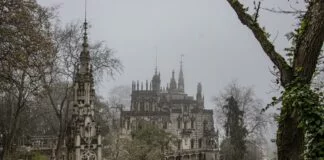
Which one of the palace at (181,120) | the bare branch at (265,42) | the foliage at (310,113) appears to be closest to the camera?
the foliage at (310,113)

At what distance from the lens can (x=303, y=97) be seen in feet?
19.6

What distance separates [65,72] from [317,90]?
19387 millimetres

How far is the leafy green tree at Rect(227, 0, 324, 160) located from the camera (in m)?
5.94

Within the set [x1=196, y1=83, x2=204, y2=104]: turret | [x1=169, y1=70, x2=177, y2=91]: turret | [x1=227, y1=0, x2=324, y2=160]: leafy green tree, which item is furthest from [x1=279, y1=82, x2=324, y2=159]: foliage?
[x1=169, y1=70, x2=177, y2=91]: turret

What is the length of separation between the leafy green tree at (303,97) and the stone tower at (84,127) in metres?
11.0

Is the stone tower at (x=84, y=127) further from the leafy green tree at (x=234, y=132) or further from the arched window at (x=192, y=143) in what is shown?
the arched window at (x=192, y=143)

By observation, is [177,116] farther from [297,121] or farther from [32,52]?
[297,121]

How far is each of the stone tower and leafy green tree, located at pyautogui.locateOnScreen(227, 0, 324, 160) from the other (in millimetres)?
11008

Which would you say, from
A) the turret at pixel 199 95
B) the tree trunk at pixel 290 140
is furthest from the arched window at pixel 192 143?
the tree trunk at pixel 290 140

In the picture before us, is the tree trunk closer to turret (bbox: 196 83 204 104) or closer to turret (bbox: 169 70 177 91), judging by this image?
turret (bbox: 196 83 204 104)

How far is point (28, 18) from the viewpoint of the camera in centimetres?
1282

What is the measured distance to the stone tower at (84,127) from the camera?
53.0ft

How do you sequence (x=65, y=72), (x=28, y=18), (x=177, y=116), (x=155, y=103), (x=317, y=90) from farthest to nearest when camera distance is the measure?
(x=155, y=103) < (x=177, y=116) < (x=65, y=72) < (x=28, y=18) < (x=317, y=90)

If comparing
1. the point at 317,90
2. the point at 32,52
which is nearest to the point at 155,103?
the point at 32,52
